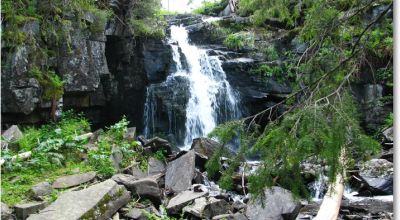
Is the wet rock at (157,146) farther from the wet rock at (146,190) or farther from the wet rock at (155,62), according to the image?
the wet rock at (155,62)

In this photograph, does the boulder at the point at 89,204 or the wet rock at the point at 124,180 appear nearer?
the boulder at the point at 89,204

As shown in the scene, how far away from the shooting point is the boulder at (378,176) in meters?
6.52

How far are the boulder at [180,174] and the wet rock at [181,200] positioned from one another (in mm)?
569

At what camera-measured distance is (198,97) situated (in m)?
12.1

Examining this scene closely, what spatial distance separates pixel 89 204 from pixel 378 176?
511 centimetres

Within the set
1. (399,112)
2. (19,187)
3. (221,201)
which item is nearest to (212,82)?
(221,201)

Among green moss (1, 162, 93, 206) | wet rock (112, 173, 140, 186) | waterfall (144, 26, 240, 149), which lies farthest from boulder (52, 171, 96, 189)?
waterfall (144, 26, 240, 149)

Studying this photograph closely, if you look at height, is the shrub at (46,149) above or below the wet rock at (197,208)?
above

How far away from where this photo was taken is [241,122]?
304 centimetres

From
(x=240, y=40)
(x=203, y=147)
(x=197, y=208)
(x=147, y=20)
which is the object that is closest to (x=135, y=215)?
(x=197, y=208)

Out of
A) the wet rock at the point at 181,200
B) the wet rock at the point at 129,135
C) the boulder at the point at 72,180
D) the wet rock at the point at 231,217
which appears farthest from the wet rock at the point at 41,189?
the wet rock at the point at 129,135

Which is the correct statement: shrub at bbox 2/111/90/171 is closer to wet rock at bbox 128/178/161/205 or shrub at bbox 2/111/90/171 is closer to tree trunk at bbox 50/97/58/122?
wet rock at bbox 128/178/161/205

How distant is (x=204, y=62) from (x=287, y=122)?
10.3 metres

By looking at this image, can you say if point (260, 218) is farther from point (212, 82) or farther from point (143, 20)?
point (143, 20)
